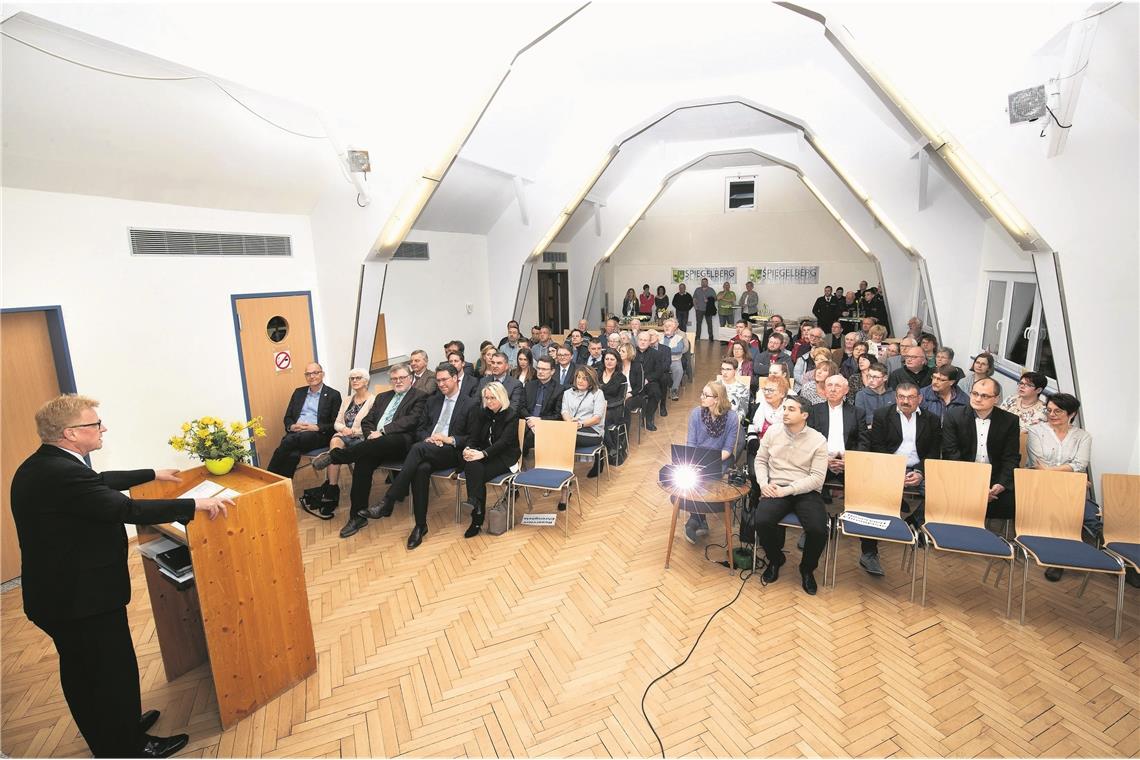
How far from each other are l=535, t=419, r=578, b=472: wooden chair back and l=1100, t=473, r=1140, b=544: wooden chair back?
147 inches

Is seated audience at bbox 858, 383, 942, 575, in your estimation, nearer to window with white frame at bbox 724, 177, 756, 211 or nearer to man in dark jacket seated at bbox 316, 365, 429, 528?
man in dark jacket seated at bbox 316, 365, 429, 528

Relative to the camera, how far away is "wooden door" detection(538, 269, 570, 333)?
1415cm

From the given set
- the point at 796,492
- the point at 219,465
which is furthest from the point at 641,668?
the point at 219,465

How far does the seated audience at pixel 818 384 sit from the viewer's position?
17.6 feet

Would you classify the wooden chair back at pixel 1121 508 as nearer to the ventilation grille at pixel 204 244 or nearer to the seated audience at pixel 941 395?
the seated audience at pixel 941 395

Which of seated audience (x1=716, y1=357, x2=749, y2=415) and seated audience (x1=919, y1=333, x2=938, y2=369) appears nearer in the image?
seated audience (x1=716, y1=357, x2=749, y2=415)

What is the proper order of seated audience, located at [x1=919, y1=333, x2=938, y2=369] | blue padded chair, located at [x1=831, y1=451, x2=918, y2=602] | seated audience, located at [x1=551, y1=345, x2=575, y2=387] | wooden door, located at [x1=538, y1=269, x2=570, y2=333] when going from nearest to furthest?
blue padded chair, located at [x1=831, y1=451, x2=918, y2=602] < seated audience, located at [x1=551, y1=345, x2=575, y2=387] < seated audience, located at [x1=919, y1=333, x2=938, y2=369] < wooden door, located at [x1=538, y1=269, x2=570, y2=333]

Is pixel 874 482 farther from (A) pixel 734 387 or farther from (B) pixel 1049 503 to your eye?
(A) pixel 734 387

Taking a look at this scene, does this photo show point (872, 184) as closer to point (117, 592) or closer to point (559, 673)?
point (559, 673)

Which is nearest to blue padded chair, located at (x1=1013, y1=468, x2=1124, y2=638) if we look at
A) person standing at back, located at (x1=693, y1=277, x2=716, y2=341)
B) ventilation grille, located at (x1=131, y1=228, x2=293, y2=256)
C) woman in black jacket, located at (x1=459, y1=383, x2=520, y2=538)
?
woman in black jacket, located at (x1=459, y1=383, x2=520, y2=538)

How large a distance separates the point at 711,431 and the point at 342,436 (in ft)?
11.5

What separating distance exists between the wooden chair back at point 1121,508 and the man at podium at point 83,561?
5.33 m

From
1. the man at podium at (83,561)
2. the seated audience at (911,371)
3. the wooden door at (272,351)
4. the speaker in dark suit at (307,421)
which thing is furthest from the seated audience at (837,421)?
the wooden door at (272,351)

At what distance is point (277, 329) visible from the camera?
20.5ft
